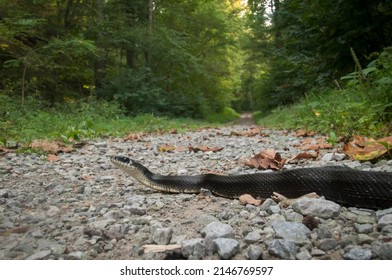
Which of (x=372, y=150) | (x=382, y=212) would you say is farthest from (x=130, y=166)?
(x=372, y=150)

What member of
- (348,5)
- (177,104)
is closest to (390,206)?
(348,5)

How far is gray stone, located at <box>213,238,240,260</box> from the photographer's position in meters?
1.23

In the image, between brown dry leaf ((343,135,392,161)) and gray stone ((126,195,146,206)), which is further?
brown dry leaf ((343,135,392,161))

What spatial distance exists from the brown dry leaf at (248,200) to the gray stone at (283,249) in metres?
0.67

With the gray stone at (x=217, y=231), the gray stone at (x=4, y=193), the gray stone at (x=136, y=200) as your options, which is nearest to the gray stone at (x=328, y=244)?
the gray stone at (x=217, y=231)

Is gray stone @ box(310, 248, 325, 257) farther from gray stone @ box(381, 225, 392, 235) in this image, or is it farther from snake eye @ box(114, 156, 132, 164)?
snake eye @ box(114, 156, 132, 164)

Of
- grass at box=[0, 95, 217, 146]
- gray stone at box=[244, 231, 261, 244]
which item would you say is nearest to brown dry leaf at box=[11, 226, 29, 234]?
gray stone at box=[244, 231, 261, 244]

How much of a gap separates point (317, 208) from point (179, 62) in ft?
64.6

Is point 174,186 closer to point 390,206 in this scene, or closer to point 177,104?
point 390,206

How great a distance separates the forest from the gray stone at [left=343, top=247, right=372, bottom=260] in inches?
110

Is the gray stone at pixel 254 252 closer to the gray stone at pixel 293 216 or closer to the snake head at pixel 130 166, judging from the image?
the gray stone at pixel 293 216

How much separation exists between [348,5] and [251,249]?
Answer: 20.6 feet

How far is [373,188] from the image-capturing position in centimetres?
173

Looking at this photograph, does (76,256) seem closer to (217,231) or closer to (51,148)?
(217,231)
